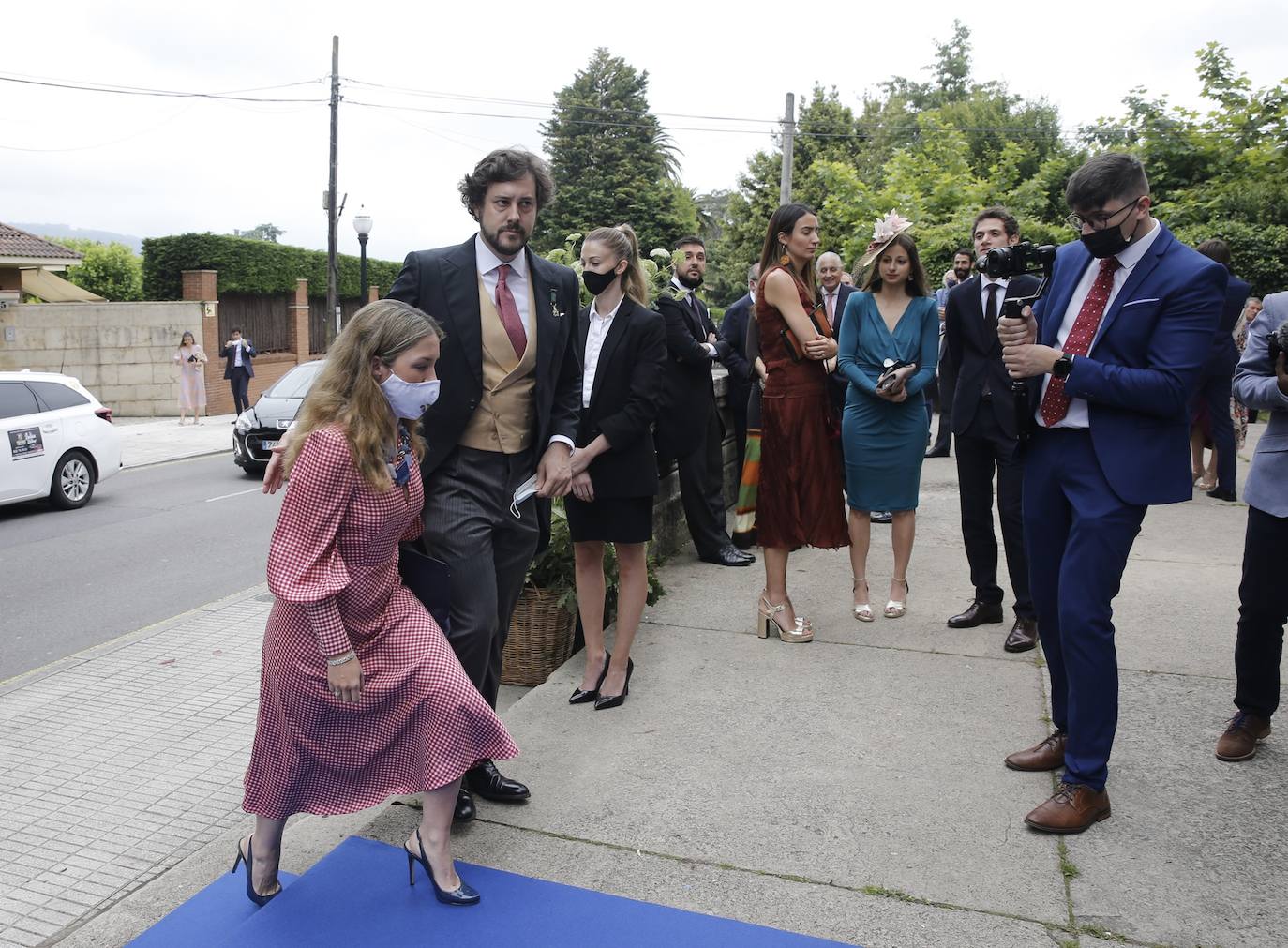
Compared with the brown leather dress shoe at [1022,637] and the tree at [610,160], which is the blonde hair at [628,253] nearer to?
the brown leather dress shoe at [1022,637]

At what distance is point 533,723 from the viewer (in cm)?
449

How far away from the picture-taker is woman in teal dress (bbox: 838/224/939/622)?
5711mm

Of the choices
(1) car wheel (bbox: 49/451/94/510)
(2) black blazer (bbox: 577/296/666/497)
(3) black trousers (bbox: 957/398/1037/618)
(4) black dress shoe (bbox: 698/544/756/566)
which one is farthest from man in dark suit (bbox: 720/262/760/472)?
(1) car wheel (bbox: 49/451/94/510)

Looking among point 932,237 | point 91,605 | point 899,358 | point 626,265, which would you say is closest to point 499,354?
point 626,265

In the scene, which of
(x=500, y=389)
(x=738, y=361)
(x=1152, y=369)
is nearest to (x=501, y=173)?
(x=500, y=389)

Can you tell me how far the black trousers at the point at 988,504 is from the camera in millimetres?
5414

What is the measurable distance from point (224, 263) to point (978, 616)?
2596cm

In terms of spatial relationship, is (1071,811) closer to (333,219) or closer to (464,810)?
(464,810)

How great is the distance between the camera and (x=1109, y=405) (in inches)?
141

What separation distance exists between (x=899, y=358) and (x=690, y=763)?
103 inches

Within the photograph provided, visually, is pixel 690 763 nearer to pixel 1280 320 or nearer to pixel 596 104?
pixel 1280 320

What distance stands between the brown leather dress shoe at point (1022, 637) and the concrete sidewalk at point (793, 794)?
88 millimetres

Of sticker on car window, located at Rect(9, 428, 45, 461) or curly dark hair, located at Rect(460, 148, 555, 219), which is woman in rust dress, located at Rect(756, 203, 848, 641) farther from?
sticker on car window, located at Rect(9, 428, 45, 461)

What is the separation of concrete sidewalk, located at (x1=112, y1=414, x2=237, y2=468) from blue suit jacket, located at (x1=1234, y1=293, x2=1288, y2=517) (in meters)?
16.6
